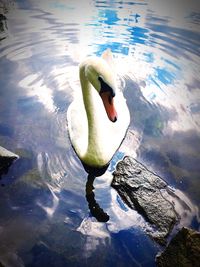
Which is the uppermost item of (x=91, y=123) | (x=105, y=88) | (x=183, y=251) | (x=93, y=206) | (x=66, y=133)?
(x=105, y=88)

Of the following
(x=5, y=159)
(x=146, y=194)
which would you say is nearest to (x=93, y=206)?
(x=146, y=194)

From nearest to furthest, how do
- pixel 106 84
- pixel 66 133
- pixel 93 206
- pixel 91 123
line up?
1. pixel 106 84
2. pixel 93 206
3. pixel 91 123
4. pixel 66 133

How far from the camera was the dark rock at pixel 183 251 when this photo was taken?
9.56 feet

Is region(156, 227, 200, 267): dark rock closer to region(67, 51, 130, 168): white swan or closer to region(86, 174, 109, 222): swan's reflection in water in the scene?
region(86, 174, 109, 222): swan's reflection in water

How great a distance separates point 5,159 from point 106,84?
185 cm

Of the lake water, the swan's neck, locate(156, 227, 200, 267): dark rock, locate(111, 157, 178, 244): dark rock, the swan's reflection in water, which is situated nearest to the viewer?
locate(156, 227, 200, 267): dark rock

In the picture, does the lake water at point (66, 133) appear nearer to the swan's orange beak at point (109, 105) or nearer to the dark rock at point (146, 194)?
the dark rock at point (146, 194)

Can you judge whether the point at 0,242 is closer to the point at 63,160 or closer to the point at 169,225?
the point at 63,160

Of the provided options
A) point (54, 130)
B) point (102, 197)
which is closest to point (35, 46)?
point (54, 130)

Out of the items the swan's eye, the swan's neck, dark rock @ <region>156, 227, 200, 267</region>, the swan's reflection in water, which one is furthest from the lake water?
the swan's eye

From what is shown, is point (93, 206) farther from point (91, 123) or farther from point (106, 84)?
point (106, 84)

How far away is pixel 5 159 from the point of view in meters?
4.31

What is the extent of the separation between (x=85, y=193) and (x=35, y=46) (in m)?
5.87

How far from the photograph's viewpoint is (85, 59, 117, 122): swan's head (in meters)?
3.72
